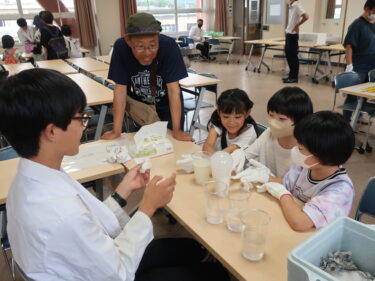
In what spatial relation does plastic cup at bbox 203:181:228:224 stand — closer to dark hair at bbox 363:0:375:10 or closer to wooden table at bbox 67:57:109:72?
dark hair at bbox 363:0:375:10

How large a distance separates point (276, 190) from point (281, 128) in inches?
15.0

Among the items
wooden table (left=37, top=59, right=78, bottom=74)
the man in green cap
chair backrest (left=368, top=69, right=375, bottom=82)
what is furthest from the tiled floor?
wooden table (left=37, top=59, right=78, bottom=74)

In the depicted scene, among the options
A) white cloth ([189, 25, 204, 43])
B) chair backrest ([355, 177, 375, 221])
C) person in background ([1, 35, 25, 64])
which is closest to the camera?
chair backrest ([355, 177, 375, 221])

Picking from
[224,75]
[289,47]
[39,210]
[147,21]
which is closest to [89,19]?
[224,75]

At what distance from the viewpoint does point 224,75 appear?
7.57m

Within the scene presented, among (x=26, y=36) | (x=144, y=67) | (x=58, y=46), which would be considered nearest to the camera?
(x=144, y=67)

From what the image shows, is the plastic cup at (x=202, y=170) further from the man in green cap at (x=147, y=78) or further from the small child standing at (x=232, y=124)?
the man in green cap at (x=147, y=78)

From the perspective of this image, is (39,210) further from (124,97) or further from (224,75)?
(224,75)

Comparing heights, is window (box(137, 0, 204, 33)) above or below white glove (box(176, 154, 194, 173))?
above

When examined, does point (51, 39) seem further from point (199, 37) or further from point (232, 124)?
point (199, 37)

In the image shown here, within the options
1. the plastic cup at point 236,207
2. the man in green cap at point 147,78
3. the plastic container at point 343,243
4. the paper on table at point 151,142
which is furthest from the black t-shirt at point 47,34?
the plastic container at point 343,243

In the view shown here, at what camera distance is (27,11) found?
8.16m

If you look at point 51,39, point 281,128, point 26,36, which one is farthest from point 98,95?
point 26,36

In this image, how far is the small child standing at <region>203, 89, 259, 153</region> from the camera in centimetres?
179
